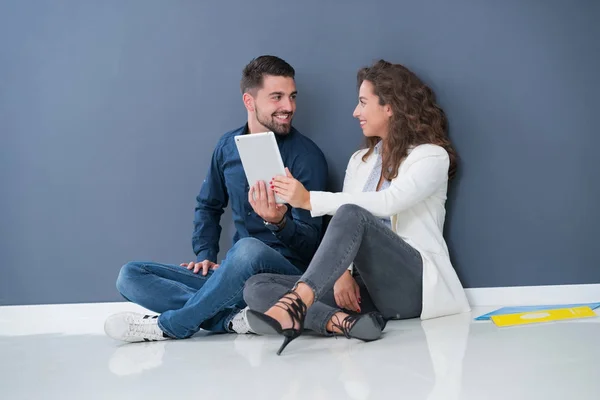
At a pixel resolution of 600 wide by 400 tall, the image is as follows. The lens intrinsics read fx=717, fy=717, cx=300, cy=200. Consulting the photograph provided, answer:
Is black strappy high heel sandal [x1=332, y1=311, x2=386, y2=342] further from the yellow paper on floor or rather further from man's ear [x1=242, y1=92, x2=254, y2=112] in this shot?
man's ear [x1=242, y1=92, x2=254, y2=112]

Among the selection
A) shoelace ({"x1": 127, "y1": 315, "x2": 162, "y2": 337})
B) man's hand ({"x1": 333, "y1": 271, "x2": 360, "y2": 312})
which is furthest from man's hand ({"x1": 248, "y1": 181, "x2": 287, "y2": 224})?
shoelace ({"x1": 127, "y1": 315, "x2": 162, "y2": 337})

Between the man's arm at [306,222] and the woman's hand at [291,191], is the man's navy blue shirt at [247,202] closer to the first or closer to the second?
the man's arm at [306,222]

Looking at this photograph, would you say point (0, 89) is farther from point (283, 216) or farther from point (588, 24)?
point (588, 24)

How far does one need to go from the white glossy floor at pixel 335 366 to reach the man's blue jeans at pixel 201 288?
0.24 ft

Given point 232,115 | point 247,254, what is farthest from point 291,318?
point 232,115

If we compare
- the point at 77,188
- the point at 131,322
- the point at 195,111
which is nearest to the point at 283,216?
the point at 131,322

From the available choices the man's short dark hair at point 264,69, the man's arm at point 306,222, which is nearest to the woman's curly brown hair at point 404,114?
the man's arm at point 306,222

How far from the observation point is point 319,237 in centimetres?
314

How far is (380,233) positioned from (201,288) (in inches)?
27.1

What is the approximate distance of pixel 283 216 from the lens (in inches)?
112

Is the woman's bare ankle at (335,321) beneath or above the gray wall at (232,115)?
beneath

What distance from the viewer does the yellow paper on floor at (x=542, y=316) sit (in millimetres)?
2611

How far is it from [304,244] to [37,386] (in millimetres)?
1306

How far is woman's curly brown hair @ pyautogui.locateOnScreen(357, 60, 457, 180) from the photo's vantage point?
2961 millimetres
